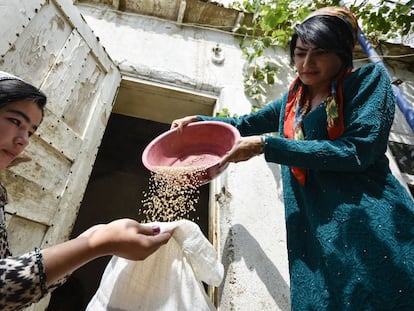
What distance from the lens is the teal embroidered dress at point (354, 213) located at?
0.86 meters

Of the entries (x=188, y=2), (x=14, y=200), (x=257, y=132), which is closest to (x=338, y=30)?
(x=257, y=132)

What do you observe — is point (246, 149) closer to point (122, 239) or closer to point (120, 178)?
point (122, 239)

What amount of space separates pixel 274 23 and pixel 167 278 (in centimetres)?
227

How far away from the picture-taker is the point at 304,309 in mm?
1013

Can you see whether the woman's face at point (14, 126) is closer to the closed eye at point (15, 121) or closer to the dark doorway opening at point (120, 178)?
the closed eye at point (15, 121)

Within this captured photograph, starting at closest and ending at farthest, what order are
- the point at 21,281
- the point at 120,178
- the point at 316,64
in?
the point at 21,281
the point at 316,64
the point at 120,178

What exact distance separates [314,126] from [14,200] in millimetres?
1444

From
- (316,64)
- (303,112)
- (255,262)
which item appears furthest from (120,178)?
(316,64)

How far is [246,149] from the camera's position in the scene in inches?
43.4

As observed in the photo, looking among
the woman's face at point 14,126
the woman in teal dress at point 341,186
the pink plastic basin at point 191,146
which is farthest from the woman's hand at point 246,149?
the woman's face at point 14,126

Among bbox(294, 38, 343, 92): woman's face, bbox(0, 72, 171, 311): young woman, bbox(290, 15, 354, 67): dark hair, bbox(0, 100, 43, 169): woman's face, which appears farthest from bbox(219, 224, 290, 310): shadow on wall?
bbox(0, 100, 43, 169): woman's face

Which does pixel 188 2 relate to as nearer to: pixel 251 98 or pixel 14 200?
pixel 251 98

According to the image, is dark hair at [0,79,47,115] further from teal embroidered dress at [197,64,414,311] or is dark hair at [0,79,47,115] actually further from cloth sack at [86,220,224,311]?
teal embroidered dress at [197,64,414,311]

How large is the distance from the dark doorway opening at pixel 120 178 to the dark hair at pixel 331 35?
2894 millimetres
